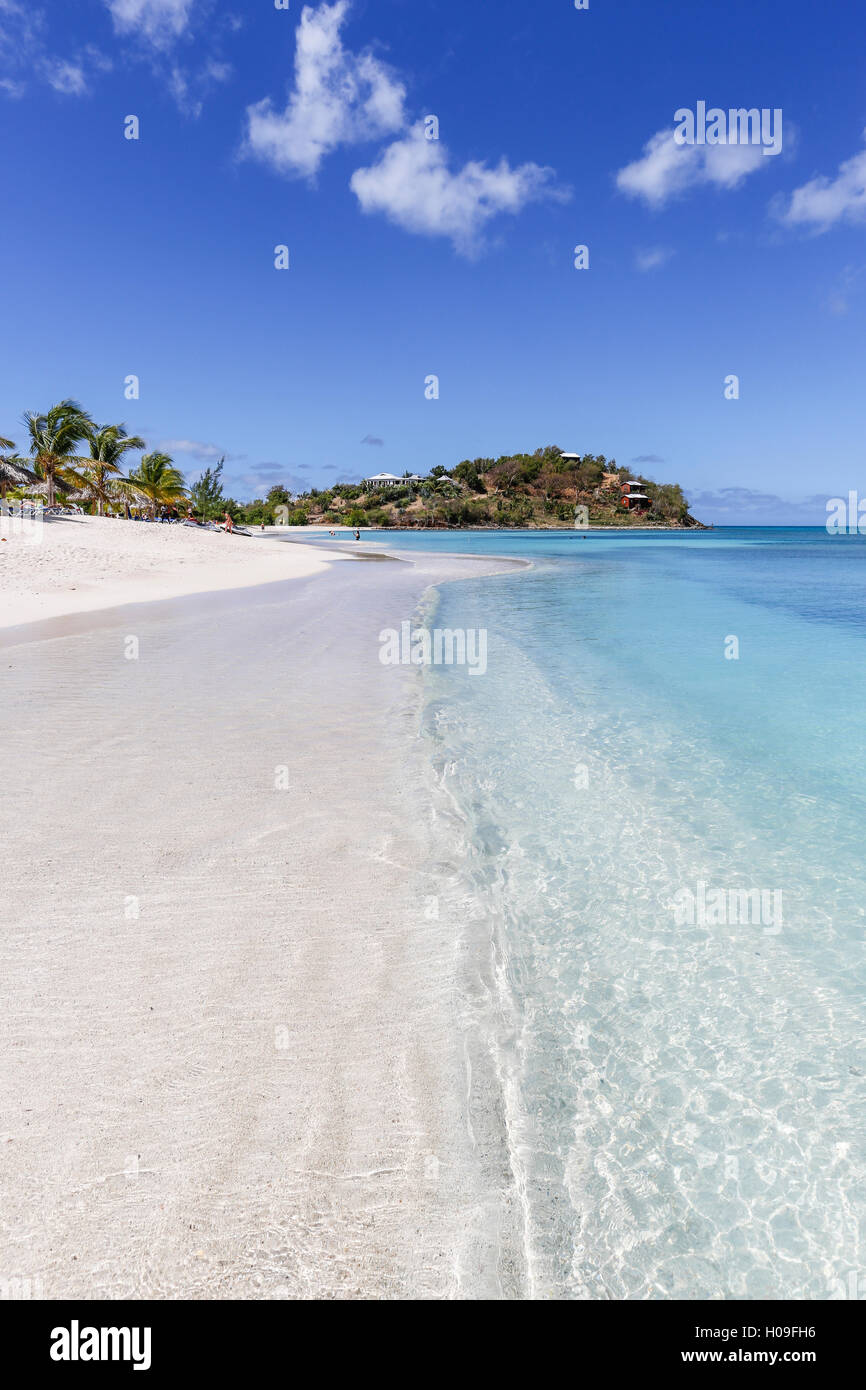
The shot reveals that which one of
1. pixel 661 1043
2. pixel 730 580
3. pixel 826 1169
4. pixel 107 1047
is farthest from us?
pixel 730 580

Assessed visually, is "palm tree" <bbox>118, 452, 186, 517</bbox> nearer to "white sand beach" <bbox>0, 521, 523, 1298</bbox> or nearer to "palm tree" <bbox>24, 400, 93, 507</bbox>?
"palm tree" <bbox>24, 400, 93, 507</bbox>

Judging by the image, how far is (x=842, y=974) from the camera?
13.8 ft

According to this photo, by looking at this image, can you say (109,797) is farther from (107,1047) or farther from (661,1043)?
(661,1043)

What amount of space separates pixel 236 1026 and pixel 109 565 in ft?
88.9

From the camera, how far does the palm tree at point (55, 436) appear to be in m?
43.4

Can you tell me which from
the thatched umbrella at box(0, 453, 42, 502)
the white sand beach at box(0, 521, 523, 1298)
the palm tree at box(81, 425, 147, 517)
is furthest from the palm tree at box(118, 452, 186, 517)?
the white sand beach at box(0, 521, 523, 1298)

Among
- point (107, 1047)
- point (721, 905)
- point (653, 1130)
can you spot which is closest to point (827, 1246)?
point (653, 1130)

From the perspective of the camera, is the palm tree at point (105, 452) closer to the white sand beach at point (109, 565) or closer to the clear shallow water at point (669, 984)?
the white sand beach at point (109, 565)

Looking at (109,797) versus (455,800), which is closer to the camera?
(109,797)

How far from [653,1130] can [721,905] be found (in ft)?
7.11

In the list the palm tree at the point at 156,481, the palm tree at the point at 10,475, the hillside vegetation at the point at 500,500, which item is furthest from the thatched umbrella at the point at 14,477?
the hillside vegetation at the point at 500,500

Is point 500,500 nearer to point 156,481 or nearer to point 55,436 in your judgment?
point 156,481

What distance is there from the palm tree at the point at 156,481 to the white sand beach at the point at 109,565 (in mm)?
17348

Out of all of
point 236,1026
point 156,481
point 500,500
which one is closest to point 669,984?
point 236,1026
